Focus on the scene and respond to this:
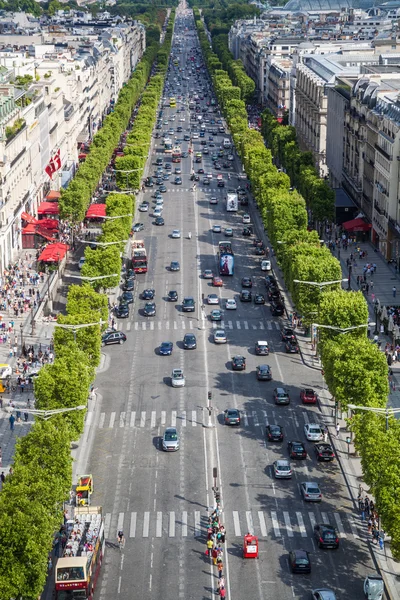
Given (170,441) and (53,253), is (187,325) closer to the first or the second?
(53,253)

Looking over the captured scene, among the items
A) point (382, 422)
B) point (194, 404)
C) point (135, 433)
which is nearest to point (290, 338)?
point (194, 404)

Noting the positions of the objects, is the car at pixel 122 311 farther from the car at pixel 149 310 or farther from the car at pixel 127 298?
the car at pixel 127 298

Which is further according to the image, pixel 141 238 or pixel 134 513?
pixel 141 238

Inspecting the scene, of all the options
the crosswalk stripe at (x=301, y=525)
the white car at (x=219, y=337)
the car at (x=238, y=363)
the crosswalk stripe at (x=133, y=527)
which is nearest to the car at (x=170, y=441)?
the crosswalk stripe at (x=133, y=527)

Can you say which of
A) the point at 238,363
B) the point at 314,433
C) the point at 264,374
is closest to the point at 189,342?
the point at 238,363

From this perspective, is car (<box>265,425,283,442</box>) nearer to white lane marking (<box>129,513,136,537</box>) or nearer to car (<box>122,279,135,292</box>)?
white lane marking (<box>129,513,136,537</box>)

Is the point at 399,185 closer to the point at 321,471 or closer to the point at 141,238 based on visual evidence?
the point at 141,238
